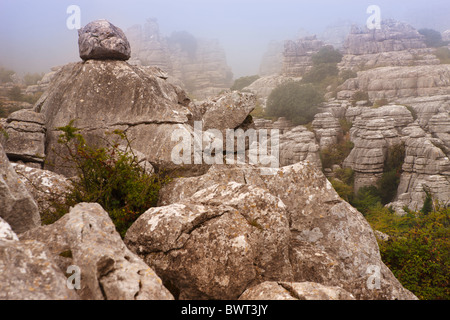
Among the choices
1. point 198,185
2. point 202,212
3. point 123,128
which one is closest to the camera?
point 202,212

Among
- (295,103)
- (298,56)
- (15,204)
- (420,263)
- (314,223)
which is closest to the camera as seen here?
(15,204)

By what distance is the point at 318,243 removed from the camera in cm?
486

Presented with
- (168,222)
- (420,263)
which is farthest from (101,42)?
(420,263)

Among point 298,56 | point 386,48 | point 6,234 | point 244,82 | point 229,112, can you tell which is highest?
point 386,48

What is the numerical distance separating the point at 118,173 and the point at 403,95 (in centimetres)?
6099

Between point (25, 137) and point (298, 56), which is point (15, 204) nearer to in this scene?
point (25, 137)

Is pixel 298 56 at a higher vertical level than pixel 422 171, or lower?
higher

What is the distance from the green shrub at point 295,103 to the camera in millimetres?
52156

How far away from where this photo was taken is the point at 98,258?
8.76 ft

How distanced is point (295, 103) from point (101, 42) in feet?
156

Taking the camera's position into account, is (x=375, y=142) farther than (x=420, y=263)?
Yes

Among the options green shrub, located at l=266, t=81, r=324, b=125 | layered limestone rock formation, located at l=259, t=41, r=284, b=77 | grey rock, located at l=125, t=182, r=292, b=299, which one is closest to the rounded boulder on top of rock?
grey rock, located at l=125, t=182, r=292, b=299
